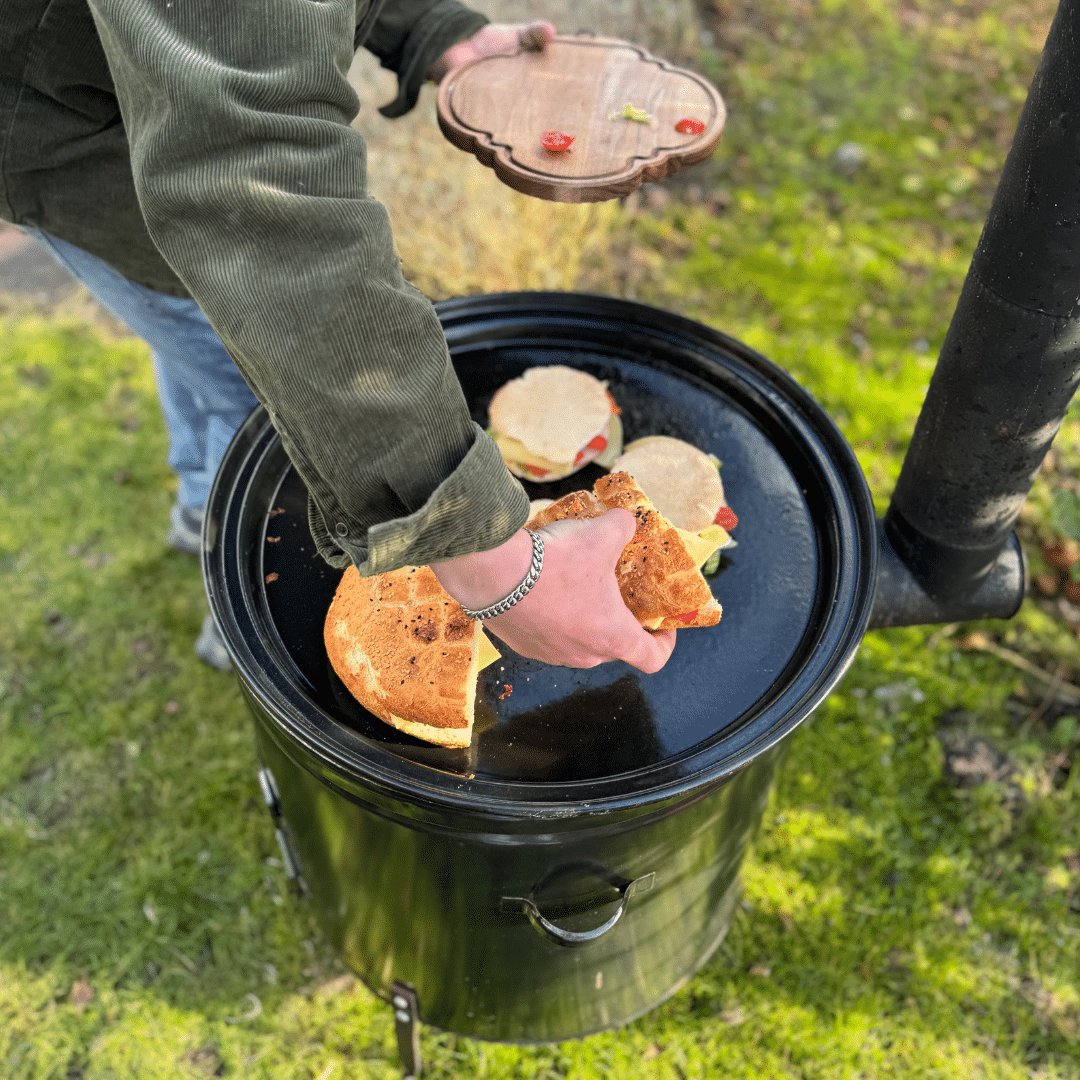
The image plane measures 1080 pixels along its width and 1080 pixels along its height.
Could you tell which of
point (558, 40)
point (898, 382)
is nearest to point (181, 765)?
point (558, 40)

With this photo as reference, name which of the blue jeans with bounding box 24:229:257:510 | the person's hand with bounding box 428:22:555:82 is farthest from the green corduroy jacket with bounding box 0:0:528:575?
the person's hand with bounding box 428:22:555:82

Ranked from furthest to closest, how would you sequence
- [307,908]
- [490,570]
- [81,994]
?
[307,908]
[81,994]
[490,570]

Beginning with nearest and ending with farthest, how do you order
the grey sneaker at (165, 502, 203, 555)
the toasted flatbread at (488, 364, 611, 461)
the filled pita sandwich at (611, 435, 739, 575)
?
the filled pita sandwich at (611, 435, 739, 575), the toasted flatbread at (488, 364, 611, 461), the grey sneaker at (165, 502, 203, 555)

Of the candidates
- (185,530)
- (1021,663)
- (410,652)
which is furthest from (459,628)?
(1021,663)

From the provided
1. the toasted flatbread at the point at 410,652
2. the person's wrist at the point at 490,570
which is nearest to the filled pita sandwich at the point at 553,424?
the toasted flatbread at the point at 410,652

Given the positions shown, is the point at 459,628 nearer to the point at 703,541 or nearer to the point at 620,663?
the point at 620,663

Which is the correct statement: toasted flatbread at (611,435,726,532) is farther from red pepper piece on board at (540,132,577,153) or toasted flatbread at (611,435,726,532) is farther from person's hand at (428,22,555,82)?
person's hand at (428,22,555,82)

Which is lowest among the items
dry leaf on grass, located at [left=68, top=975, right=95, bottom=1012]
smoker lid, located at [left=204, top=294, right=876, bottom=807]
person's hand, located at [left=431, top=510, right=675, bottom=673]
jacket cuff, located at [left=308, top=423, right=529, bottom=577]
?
dry leaf on grass, located at [left=68, top=975, right=95, bottom=1012]
